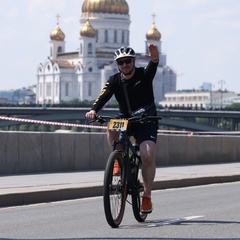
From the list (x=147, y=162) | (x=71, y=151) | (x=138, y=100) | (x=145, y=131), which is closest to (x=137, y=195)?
(x=147, y=162)

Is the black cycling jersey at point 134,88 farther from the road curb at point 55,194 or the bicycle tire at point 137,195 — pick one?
the road curb at point 55,194

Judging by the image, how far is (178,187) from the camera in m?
16.7

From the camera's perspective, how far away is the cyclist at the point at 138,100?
10555 millimetres

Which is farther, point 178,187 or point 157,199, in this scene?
point 178,187

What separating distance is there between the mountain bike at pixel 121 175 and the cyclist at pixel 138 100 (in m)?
0.10

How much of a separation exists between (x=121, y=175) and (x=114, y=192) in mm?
199

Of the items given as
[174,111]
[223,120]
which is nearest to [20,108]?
[174,111]

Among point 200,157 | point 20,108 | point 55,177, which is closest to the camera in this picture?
point 55,177

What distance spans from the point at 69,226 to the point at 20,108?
99429 mm

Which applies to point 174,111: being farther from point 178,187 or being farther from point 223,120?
point 178,187

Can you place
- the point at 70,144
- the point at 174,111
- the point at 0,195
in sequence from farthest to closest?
1. the point at 174,111
2. the point at 70,144
3. the point at 0,195

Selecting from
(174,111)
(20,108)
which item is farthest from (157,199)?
(174,111)

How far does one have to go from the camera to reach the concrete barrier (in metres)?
17.1

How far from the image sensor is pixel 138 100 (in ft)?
35.1
